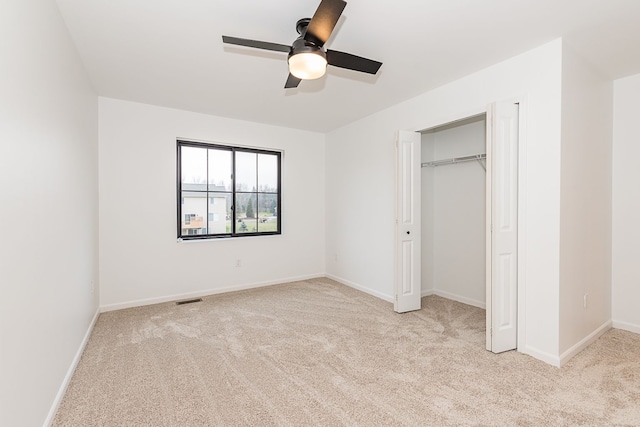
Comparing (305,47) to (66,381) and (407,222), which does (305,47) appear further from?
(66,381)

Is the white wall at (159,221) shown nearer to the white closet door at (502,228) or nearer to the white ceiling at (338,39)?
the white ceiling at (338,39)

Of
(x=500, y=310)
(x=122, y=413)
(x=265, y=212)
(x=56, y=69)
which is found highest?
(x=56, y=69)

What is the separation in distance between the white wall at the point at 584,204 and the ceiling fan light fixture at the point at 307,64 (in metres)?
1.96

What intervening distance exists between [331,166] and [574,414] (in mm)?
4240

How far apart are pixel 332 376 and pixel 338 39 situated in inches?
103

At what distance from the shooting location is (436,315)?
11.9 ft

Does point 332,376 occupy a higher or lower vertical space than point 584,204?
lower

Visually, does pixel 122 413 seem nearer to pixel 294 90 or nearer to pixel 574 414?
pixel 574 414

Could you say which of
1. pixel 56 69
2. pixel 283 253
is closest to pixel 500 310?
pixel 283 253

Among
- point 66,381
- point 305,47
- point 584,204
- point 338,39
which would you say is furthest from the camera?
point 584,204

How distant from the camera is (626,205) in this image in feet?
10.3

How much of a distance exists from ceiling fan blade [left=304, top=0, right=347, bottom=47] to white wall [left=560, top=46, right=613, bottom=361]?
195 cm

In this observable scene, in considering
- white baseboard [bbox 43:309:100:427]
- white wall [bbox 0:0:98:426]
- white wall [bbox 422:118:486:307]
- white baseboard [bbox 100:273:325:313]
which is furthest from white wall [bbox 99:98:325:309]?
white wall [bbox 422:118:486:307]

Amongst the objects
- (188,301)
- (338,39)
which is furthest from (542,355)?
(188,301)
